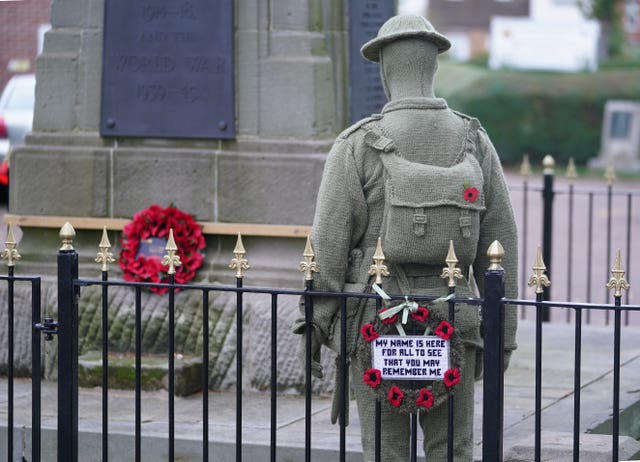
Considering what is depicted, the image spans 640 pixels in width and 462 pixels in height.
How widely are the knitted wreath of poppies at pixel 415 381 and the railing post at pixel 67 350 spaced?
1095 millimetres

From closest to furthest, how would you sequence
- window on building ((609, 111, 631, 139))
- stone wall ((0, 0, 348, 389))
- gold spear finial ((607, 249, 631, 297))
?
gold spear finial ((607, 249, 631, 297)) < stone wall ((0, 0, 348, 389)) < window on building ((609, 111, 631, 139))

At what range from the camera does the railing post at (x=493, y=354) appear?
4.56 m

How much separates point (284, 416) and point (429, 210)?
2066 mm

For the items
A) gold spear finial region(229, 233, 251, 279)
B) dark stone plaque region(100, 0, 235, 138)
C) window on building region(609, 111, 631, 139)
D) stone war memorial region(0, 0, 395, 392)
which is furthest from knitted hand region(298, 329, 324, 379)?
window on building region(609, 111, 631, 139)

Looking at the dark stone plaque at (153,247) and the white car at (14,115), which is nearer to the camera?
the dark stone plaque at (153,247)

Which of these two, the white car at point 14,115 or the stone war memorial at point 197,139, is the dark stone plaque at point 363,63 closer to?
the stone war memorial at point 197,139

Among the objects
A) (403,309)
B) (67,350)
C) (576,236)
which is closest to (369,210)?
(403,309)

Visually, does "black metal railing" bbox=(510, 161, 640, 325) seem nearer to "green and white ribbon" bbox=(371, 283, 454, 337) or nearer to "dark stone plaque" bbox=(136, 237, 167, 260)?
"dark stone plaque" bbox=(136, 237, 167, 260)

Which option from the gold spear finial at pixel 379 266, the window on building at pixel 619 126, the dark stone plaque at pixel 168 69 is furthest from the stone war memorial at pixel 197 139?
the window on building at pixel 619 126

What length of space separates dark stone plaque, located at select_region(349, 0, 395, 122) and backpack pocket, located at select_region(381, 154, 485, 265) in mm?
2485

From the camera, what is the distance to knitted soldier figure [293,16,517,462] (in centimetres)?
492

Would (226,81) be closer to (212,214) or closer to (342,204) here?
(212,214)

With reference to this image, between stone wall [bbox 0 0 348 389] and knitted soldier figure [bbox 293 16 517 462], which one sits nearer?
knitted soldier figure [bbox 293 16 517 462]

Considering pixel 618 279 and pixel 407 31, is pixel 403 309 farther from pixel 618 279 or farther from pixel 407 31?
pixel 407 31
